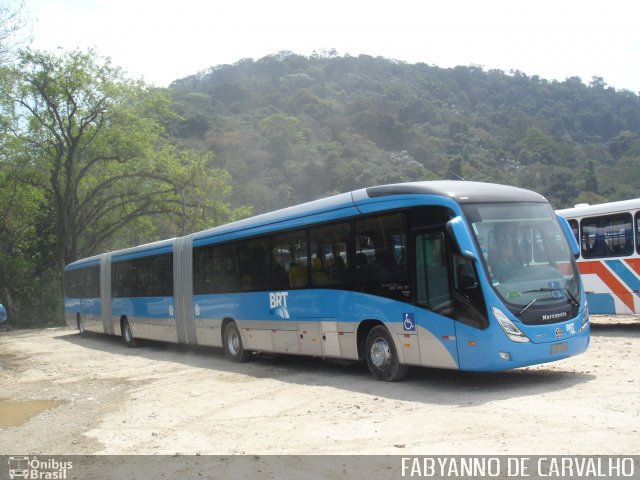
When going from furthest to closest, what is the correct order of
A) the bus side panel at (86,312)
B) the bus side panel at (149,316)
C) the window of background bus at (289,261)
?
1. the bus side panel at (86,312)
2. the bus side panel at (149,316)
3. the window of background bus at (289,261)

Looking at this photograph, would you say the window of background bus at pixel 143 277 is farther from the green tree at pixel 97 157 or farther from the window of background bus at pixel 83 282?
the green tree at pixel 97 157

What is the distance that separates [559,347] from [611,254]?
24.2 ft

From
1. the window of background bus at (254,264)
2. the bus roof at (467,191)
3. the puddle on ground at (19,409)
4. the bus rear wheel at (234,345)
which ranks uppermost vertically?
the bus roof at (467,191)

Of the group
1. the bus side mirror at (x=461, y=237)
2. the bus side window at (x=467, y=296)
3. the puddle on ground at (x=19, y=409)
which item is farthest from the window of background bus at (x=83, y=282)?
the bus side mirror at (x=461, y=237)

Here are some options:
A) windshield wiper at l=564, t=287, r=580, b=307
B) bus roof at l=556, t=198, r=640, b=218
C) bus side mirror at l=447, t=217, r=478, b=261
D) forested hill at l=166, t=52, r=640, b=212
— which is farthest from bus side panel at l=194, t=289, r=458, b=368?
forested hill at l=166, t=52, r=640, b=212

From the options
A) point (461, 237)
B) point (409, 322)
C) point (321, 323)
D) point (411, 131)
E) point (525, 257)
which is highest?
point (411, 131)

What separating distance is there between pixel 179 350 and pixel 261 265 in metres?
7.25

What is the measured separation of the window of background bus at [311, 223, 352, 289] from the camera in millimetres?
11875

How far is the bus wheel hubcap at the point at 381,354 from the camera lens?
11000mm

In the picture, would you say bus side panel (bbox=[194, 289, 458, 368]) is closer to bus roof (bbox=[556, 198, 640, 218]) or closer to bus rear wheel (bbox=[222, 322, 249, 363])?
bus rear wheel (bbox=[222, 322, 249, 363])

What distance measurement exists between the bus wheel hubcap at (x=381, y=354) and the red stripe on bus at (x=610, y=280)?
7452 mm

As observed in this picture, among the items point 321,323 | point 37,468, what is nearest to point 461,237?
point 321,323

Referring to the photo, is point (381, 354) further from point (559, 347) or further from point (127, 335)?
point (127, 335)

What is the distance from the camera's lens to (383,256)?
1101 centimetres
